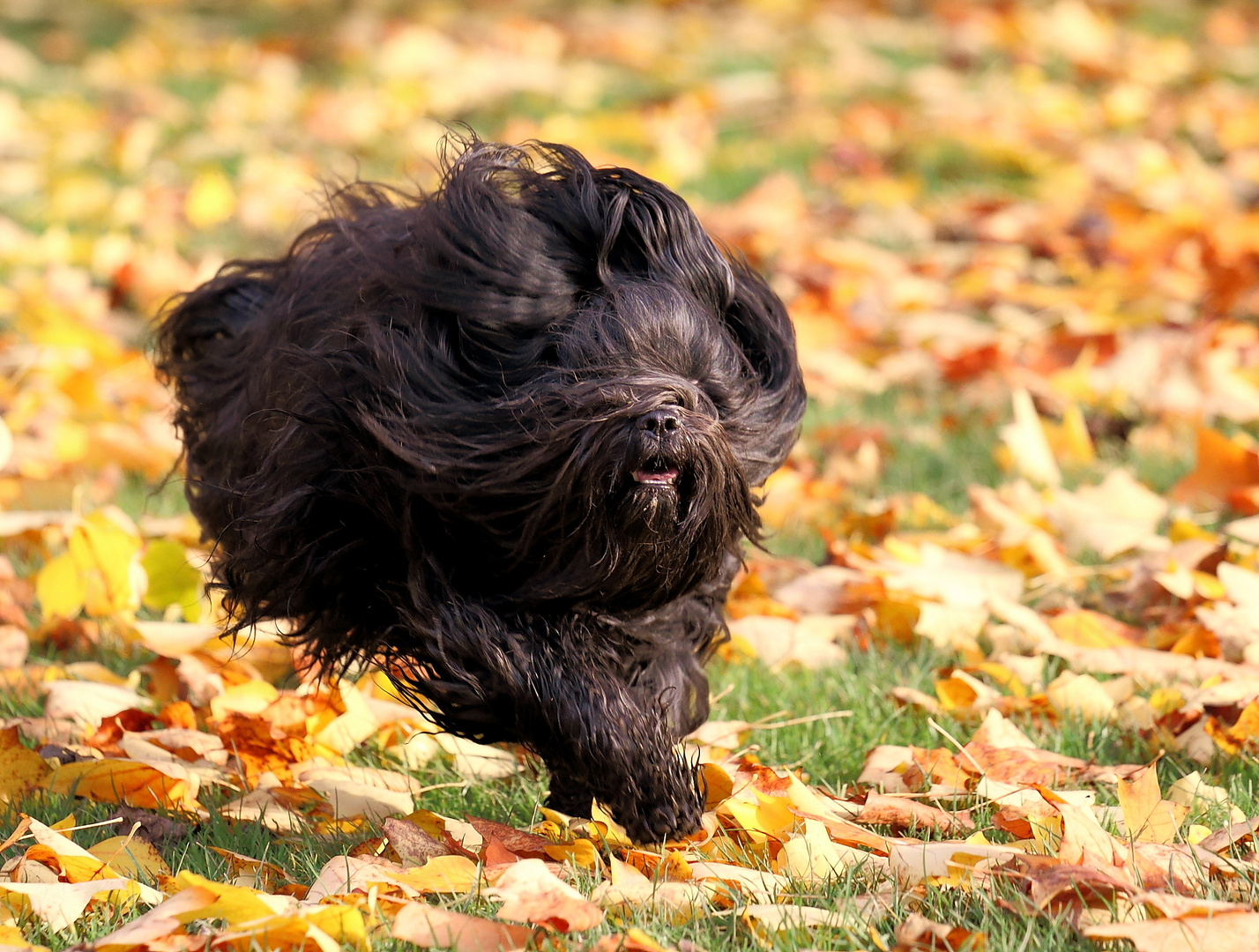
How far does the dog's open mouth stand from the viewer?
2572 mm

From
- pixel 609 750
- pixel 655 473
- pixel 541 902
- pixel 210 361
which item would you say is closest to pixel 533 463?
pixel 655 473

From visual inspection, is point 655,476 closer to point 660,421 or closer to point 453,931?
point 660,421

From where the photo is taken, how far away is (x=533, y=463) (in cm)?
262

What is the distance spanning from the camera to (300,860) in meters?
2.65

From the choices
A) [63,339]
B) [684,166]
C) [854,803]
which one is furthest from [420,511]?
[684,166]

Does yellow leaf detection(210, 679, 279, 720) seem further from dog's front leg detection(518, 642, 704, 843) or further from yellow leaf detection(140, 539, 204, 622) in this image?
dog's front leg detection(518, 642, 704, 843)

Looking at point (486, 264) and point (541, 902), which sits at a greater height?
point (486, 264)

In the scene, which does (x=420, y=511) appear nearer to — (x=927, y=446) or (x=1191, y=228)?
(x=927, y=446)

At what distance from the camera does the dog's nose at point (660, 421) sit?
2535 mm

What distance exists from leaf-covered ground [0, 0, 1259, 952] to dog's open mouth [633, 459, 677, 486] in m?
0.63

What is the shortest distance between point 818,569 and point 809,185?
4573 mm

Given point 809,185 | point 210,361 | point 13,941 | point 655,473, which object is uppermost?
point 655,473

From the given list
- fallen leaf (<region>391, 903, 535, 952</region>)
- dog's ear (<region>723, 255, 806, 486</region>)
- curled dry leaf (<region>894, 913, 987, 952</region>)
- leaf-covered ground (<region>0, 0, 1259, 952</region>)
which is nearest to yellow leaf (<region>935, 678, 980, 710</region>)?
leaf-covered ground (<region>0, 0, 1259, 952</region>)

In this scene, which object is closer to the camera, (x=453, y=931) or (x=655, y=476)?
(x=453, y=931)
